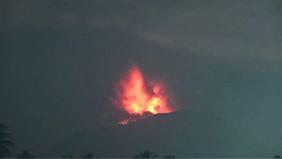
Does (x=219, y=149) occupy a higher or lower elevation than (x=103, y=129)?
lower

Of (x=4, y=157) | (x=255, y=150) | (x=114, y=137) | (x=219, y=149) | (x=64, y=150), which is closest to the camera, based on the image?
(x=4, y=157)

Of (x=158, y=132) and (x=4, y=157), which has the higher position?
(x=158, y=132)

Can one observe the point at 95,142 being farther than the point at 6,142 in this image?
Yes

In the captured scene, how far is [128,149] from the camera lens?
6325cm

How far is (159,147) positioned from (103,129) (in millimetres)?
7852

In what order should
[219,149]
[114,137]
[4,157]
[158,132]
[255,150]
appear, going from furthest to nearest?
[158,132]
[255,150]
[114,137]
[219,149]
[4,157]

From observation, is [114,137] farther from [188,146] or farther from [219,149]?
[219,149]

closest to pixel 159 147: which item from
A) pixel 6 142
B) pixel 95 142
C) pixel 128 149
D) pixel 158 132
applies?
pixel 128 149

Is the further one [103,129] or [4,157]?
[103,129]

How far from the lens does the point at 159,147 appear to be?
6253 cm

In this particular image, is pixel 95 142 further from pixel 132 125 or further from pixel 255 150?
pixel 255 150

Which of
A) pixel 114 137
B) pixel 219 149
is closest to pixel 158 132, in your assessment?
pixel 114 137

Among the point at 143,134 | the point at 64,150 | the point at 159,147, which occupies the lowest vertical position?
the point at 64,150

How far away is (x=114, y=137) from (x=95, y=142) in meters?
3.60
